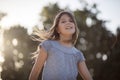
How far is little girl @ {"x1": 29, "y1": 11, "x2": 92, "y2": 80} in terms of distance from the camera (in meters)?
4.63

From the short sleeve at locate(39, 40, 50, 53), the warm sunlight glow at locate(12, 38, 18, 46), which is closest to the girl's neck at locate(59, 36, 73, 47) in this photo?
the short sleeve at locate(39, 40, 50, 53)

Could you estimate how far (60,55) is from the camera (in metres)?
4.75

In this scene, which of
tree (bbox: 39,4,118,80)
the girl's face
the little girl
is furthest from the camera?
tree (bbox: 39,4,118,80)

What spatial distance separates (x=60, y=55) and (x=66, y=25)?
0.47m

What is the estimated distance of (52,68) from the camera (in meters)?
4.62

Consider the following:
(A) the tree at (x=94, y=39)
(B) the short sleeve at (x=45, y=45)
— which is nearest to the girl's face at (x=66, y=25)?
(B) the short sleeve at (x=45, y=45)

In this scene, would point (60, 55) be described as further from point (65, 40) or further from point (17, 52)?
point (17, 52)

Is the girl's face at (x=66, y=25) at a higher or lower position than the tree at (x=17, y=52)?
higher

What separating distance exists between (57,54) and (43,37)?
0.50m

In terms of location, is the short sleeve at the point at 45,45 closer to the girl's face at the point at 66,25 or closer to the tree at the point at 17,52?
the girl's face at the point at 66,25

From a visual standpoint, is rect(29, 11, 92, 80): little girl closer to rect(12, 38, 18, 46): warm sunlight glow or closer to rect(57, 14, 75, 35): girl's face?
rect(57, 14, 75, 35): girl's face

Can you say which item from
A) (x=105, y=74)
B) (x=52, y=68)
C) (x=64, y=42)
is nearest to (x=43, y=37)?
(x=64, y=42)

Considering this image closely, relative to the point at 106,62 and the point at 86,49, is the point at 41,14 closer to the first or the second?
the point at 86,49

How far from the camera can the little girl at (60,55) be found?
4.63m
